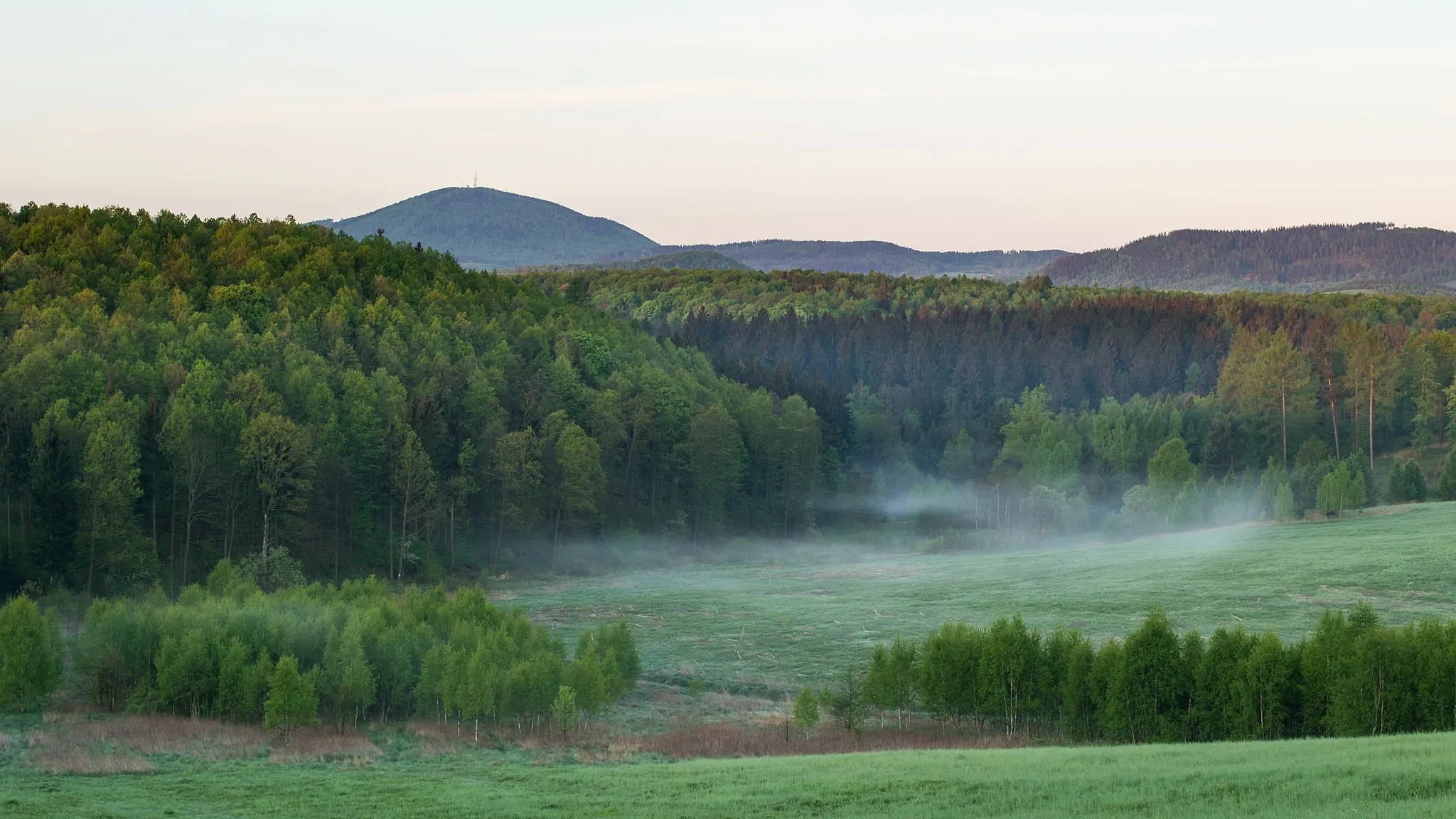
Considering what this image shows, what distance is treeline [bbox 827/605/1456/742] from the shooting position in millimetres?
47938

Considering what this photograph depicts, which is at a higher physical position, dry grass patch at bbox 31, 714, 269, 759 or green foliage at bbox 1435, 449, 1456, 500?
green foliage at bbox 1435, 449, 1456, 500

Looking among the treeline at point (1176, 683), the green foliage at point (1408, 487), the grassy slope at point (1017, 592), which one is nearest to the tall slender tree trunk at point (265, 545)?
the grassy slope at point (1017, 592)

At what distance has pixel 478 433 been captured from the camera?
11738 cm

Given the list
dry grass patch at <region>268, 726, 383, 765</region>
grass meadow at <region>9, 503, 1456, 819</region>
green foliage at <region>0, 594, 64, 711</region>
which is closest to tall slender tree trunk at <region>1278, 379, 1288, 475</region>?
grass meadow at <region>9, 503, 1456, 819</region>

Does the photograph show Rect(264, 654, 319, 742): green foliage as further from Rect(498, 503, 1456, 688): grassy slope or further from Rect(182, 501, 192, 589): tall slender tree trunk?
Rect(182, 501, 192, 589): tall slender tree trunk

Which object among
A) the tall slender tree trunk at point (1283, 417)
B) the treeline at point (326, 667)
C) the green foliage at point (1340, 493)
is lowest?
the treeline at point (326, 667)

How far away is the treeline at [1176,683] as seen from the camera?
47.9m

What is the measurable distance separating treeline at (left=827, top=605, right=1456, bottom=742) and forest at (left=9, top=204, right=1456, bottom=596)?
1696 inches

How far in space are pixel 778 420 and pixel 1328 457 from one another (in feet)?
176

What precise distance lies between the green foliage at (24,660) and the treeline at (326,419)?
26309 millimetres

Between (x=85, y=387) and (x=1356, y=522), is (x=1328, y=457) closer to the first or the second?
(x=1356, y=522)

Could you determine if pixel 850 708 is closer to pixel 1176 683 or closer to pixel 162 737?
pixel 1176 683

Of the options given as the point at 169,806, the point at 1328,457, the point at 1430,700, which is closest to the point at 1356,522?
the point at 1328,457

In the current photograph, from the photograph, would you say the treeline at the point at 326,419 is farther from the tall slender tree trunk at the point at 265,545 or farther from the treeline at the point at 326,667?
the treeline at the point at 326,667
